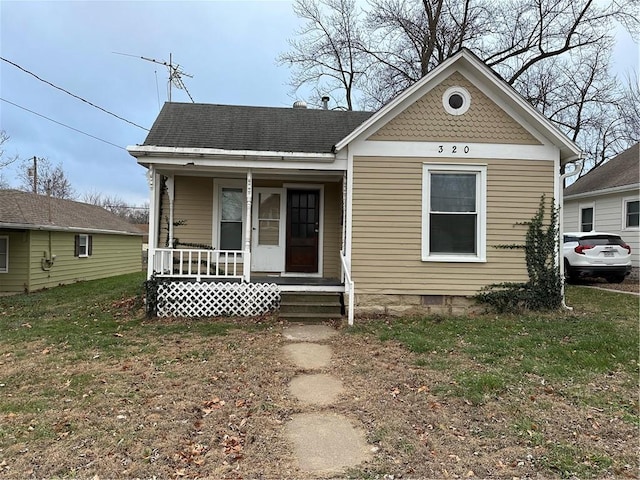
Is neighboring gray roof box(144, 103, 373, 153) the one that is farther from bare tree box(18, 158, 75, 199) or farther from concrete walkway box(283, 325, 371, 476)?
bare tree box(18, 158, 75, 199)

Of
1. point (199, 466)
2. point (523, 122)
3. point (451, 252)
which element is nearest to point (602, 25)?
point (523, 122)

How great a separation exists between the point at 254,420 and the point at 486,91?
23.4 feet

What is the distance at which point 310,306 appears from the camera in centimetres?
736

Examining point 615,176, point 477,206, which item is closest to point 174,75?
point 477,206

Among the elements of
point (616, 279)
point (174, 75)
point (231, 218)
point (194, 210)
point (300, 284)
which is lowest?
point (616, 279)

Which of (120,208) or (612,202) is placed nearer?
(612,202)

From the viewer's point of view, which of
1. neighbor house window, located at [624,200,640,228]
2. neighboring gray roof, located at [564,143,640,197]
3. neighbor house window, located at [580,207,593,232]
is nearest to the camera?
Result: neighbor house window, located at [624,200,640,228]

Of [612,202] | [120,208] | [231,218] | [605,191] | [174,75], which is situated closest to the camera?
[231,218]

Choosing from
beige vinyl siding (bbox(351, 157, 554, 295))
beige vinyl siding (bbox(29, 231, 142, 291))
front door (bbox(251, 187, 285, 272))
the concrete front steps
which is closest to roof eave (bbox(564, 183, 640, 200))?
beige vinyl siding (bbox(351, 157, 554, 295))

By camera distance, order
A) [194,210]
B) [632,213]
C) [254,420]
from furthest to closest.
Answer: [632,213] → [194,210] → [254,420]

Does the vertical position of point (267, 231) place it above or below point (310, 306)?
above

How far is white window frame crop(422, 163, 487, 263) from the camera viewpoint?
7.65m

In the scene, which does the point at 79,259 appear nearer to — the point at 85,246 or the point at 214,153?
the point at 85,246

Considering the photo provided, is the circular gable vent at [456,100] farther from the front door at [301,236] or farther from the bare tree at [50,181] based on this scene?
the bare tree at [50,181]
